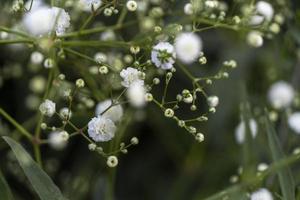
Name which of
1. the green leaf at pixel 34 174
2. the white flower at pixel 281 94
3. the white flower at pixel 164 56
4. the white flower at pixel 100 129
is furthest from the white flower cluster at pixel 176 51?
the white flower at pixel 281 94

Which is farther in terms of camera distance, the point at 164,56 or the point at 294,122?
the point at 294,122

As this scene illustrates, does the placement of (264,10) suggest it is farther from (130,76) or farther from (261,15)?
(130,76)

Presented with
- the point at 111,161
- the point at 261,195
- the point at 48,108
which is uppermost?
the point at 48,108

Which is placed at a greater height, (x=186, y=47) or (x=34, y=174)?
(x=186, y=47)

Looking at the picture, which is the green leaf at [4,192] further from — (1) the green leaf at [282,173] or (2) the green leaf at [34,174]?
(1) the green leaf at [282,173]

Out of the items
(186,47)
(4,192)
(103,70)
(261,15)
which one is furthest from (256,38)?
(4,192)

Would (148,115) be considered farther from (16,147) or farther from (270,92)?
(16,147)

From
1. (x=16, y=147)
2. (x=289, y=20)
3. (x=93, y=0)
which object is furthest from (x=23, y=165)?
(x=289, y=20)
